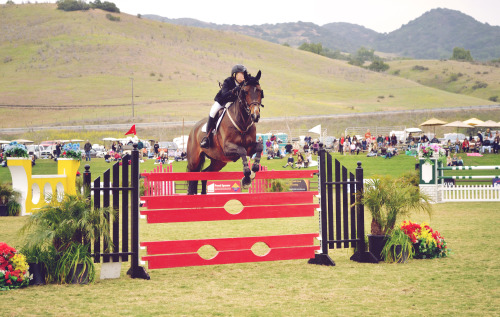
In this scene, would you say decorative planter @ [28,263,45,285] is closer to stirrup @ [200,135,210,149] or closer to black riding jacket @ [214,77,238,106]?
stirrup @ [200,135,210,149]

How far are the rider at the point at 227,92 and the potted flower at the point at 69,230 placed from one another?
2.08m

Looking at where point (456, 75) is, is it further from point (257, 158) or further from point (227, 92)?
point (257, 158)

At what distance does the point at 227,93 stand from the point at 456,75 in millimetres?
113993

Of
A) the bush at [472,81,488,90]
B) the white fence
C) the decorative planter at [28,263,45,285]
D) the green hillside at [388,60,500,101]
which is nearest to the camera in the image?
the decorative planter at [28,263,45,285]

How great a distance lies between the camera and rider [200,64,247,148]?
740 centimetres

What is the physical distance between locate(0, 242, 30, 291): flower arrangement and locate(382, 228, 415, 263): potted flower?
479cm

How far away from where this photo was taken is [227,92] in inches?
298

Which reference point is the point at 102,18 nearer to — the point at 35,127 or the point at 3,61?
the point at 3,61

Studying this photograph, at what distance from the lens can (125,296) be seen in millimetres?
5742

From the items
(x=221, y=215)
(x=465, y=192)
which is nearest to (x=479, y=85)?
(x=465, y=192)

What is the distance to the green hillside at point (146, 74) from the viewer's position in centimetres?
6056

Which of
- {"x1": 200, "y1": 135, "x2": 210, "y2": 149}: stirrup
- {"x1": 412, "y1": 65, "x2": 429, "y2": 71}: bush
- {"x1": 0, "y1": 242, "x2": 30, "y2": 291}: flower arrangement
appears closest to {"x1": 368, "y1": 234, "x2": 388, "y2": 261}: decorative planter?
{"x1": 200, "y1": 135, "x2": 210, "y2": 149}: stirrup

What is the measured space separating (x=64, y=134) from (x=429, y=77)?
93.0 metres

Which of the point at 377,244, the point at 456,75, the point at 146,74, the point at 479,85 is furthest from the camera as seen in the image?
the point at 456,75
